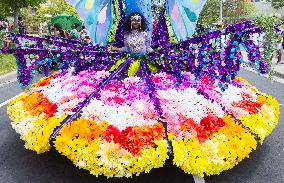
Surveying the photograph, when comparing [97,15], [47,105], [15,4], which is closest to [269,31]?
[47,105]

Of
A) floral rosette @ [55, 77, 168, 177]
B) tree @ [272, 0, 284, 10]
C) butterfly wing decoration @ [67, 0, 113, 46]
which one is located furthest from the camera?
tree @ [272, 0, 284, 10]

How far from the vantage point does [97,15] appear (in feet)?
23.4

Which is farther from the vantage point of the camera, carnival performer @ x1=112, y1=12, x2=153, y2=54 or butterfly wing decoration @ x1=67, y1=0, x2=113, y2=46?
butterfly wing decoration @ x1=67, y1=0, x2=113, y2=46

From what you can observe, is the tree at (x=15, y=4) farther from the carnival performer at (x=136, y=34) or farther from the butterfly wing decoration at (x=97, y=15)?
the carnival performer at (x=136, y=34)

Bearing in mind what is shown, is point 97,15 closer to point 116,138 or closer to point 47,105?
point 47,105

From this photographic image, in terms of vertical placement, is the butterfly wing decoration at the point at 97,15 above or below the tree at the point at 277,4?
above

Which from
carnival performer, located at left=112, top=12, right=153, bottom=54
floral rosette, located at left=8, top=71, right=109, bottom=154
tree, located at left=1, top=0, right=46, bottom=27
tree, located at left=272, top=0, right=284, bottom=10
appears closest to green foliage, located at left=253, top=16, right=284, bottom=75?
carnival performer, located at left=112, top=12, right=153, bottom=54

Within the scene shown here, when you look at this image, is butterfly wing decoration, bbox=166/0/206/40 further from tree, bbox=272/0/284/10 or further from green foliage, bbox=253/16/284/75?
tree, bbox=272/0/284/10

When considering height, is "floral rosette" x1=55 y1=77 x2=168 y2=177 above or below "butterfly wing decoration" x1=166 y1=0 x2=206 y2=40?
below

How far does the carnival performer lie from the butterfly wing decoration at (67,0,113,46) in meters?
0.69

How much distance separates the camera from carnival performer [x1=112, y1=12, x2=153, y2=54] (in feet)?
20.9

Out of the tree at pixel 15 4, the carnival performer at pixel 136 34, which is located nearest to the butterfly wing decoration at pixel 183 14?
the carnival performer at pixel 136 34

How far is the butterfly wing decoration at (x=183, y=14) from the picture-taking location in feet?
22.6

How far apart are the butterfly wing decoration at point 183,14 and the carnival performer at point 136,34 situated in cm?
69
